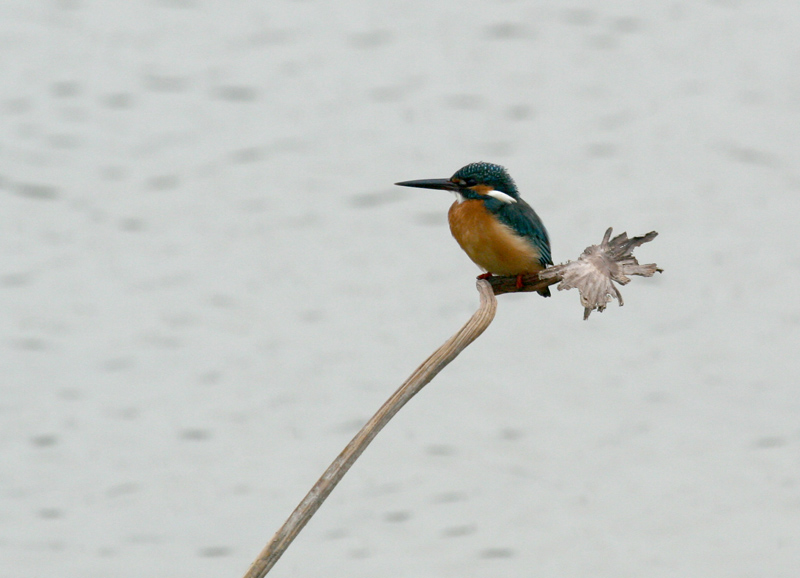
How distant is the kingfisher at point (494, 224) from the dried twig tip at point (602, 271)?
1.53 m

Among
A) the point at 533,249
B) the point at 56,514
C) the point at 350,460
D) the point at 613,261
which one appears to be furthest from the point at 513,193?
the point at 56,514

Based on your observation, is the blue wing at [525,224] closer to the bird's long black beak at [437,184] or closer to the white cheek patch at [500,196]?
the white cheek patch at [500,196]

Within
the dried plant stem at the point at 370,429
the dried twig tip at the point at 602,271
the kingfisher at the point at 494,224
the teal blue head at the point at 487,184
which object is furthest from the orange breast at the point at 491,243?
the dried plant stem at the point at 370,429

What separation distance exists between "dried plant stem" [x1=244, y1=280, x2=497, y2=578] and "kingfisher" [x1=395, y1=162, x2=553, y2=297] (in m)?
1.76

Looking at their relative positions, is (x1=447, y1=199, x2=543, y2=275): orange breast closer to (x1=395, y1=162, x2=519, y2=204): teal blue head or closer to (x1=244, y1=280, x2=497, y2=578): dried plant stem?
(x1=395, y1=162, x2=519, y2=204): teal blue head

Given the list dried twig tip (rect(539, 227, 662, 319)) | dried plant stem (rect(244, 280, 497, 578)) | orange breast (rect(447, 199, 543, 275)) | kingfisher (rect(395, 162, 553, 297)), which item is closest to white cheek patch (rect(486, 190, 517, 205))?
kingfisher (rect(395, 162, 553, 297))

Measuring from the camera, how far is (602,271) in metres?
2.49

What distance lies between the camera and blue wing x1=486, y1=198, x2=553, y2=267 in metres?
4.40

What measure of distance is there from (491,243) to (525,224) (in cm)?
25

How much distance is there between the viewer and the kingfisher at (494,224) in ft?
14.0

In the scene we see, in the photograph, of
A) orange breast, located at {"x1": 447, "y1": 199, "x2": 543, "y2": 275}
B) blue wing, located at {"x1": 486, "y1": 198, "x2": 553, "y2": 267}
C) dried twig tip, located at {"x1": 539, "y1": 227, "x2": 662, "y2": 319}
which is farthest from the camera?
blue wing, located at {"x1": 486, "y1": 198, "x2": 553, "y2": 267}

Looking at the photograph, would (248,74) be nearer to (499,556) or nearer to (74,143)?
(74,143)

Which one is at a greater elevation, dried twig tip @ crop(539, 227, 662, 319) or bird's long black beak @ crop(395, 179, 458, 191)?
dried twig tip @ crop(539, 227, 662, 319)

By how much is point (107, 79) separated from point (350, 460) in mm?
14954
